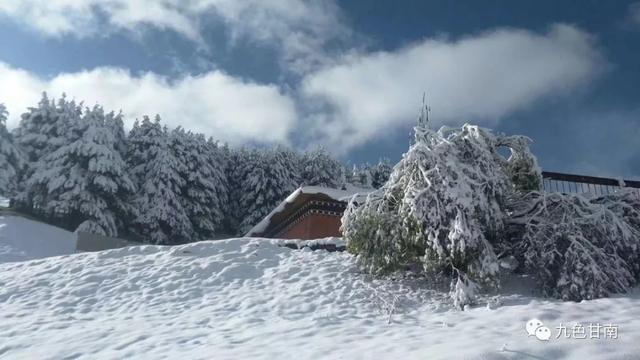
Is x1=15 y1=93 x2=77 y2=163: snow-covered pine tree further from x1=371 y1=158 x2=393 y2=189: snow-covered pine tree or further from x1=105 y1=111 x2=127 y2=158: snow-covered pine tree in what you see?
x1=371 y1=158 x2=393 y2=189: snow-covered pine tree

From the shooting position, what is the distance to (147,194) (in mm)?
38938

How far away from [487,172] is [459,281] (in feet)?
7.82

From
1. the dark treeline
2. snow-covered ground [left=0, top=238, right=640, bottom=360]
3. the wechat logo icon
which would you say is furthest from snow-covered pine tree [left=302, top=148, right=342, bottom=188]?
the wechat logo icon

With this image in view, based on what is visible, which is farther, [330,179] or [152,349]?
[330,179]

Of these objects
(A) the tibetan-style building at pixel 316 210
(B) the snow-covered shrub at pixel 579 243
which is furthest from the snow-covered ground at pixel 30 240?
(B) the snow-covered shrub at pixel 579 243

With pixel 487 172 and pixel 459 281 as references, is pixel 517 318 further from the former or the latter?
pixel 487 172

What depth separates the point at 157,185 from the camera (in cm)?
3947

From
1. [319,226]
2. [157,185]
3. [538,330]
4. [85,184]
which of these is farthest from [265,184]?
[538,330]

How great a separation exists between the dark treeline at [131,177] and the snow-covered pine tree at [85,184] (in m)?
0.06

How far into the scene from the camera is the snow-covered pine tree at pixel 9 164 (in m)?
36.2

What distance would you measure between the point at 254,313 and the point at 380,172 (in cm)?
4395

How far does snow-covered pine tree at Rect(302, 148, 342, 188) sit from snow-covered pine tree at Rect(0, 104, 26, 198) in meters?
20.3

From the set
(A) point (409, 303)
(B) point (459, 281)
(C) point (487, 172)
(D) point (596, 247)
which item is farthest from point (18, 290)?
(D) point (596, 247)

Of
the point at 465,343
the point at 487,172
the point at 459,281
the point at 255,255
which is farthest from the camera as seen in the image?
the point at 255,255
